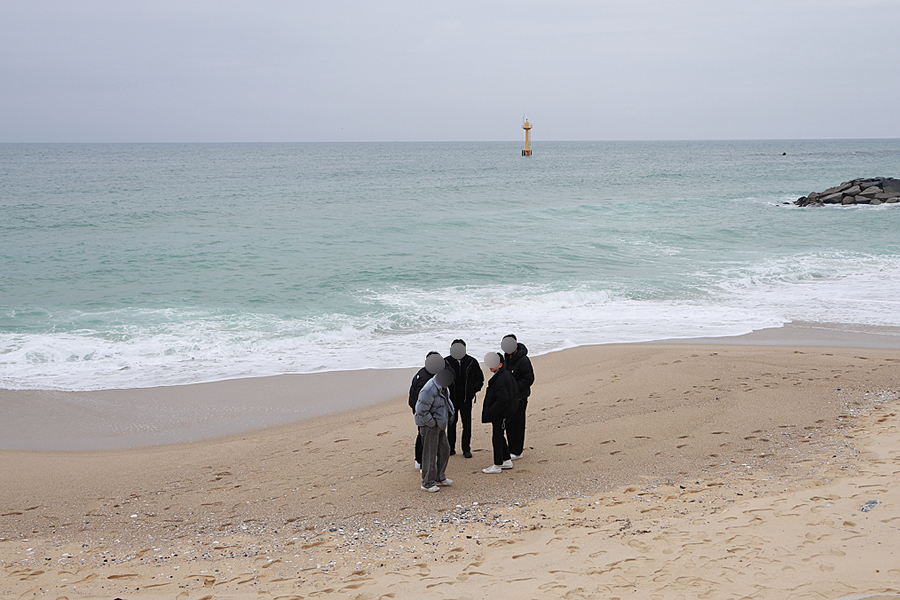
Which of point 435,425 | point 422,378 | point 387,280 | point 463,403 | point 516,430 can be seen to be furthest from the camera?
→ point 387,280

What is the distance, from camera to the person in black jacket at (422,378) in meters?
6.47

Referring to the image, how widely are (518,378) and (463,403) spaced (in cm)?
65

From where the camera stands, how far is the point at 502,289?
18.0m

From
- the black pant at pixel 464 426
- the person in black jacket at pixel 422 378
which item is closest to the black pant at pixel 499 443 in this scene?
the black pant at pixel 464 426

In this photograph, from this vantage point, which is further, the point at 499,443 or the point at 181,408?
the point at 181,408

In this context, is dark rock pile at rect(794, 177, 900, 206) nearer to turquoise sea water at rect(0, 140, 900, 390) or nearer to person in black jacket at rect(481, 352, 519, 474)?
turquoise sea water at rect(0, 140, 900, 390)

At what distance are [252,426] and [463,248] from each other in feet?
52.1

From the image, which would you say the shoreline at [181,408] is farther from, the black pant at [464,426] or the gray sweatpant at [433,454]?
the gray sweatpant at [433,454]

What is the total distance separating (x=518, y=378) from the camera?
708cm

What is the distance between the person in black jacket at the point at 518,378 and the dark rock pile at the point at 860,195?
122 feet

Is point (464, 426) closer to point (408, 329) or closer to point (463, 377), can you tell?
point (463, 377)

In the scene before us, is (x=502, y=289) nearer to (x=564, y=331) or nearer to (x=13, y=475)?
(x=564, y=331)

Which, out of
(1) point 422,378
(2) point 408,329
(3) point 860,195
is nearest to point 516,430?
(1) point 422,378

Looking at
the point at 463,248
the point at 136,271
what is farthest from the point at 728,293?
the point at 136,271
